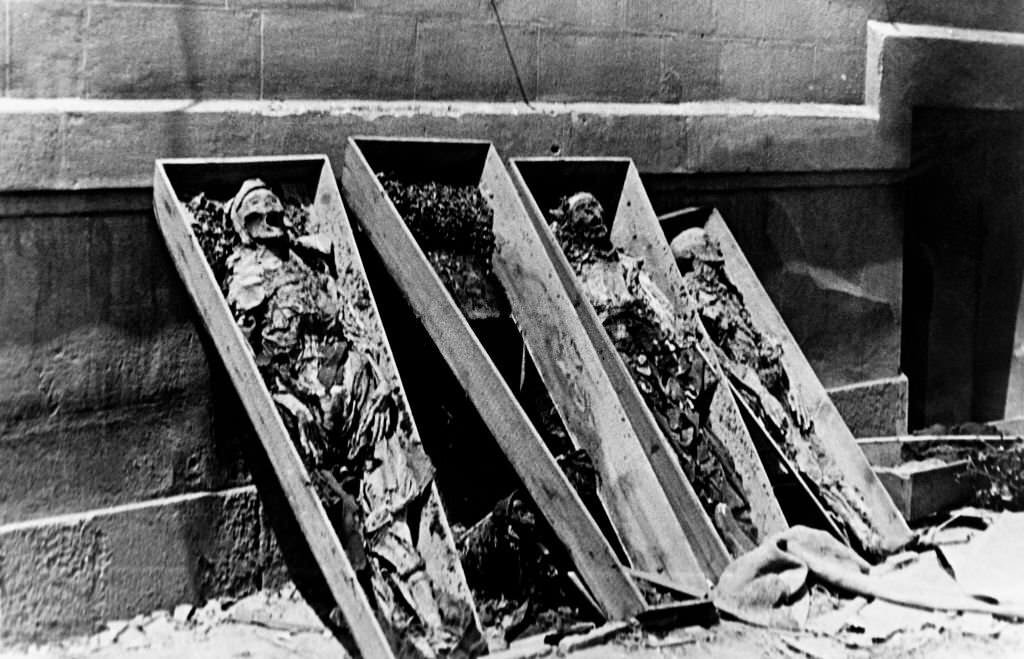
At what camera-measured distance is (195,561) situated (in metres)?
5.31

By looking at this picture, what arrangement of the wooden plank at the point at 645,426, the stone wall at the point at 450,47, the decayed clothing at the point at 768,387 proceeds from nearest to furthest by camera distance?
the stone wall at the point at 450,47 < the wooden plank at the point at 645,426 < the decayed clothing at the point at 768,387

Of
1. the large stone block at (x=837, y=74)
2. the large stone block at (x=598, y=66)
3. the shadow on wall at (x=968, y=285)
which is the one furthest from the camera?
the shadow on wall at (x=968, y=285)

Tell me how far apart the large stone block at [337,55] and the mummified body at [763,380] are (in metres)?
1.78

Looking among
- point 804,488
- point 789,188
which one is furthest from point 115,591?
point 789,188

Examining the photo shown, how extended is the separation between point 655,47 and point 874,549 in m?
2.82

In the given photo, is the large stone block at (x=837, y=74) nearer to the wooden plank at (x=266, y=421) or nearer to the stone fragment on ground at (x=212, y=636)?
the wooden plank at (x=266, y=421)

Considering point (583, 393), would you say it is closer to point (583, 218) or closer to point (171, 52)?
point (583, 218)

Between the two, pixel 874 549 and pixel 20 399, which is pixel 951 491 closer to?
pixel 874 549

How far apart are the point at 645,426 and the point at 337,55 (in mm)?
2116

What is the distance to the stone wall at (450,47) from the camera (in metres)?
5.07

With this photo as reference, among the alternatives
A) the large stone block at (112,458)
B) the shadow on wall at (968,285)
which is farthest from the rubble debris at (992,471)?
the large stone block at (112,458)

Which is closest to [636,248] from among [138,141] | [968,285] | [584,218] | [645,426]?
[584,218]

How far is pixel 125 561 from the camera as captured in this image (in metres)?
5.12

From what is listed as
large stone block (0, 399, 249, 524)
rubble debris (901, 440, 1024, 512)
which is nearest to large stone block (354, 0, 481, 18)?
large stone block (0, 399, 249, 524)
